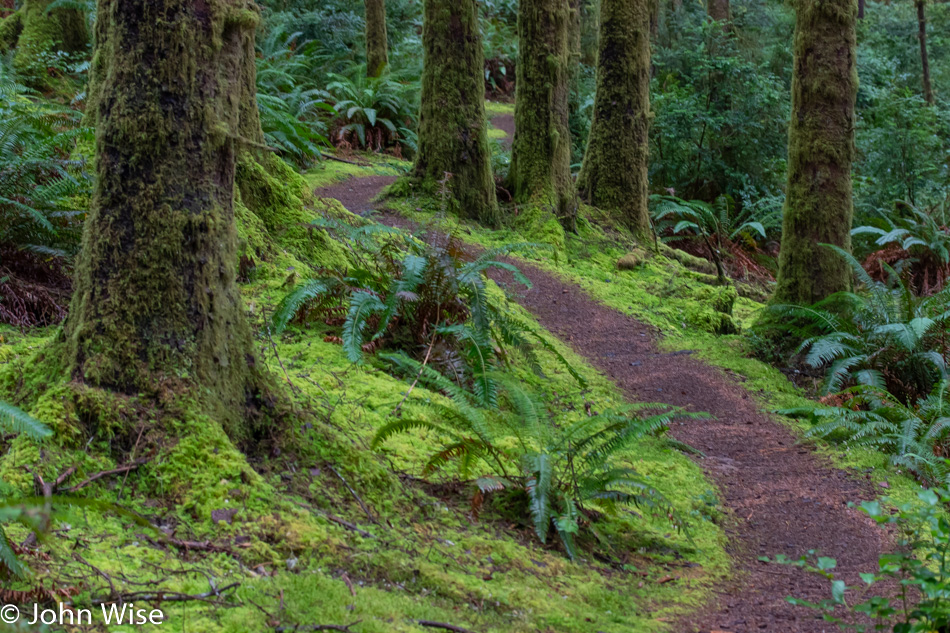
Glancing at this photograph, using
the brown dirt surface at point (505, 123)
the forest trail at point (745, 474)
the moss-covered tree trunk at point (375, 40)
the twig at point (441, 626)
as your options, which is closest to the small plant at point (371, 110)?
the moss-covered tree trunk at point (375, 40)

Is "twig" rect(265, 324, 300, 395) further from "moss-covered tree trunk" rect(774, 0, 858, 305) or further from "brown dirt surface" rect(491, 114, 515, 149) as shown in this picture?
"brown dirt surface" rect(491, 114, 515, 149)

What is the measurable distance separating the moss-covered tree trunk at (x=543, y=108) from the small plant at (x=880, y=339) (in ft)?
16.6

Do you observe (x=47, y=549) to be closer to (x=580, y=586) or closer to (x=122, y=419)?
(x=122, y=419)

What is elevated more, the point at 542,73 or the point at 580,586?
the point at 542,73

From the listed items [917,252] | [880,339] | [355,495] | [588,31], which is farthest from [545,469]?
[588,31]

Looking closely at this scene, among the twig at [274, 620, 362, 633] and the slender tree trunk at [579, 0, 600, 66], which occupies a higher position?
the slender tree trunk at [579, 0, 600, 66]

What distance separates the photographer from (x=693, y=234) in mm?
14977

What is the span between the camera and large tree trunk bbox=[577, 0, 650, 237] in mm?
12758

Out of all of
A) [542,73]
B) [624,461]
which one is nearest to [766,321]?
[624,461]

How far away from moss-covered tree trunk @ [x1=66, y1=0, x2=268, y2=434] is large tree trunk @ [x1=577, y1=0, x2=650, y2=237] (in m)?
10.4

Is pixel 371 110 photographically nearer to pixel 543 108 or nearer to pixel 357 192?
Result: pixel 357 192

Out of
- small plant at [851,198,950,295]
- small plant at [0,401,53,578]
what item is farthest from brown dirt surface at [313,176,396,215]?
small plant at [0,401,53,578]

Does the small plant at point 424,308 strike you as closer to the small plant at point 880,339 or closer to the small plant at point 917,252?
the small plant at point 880,339

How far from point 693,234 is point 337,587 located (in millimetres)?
13389
